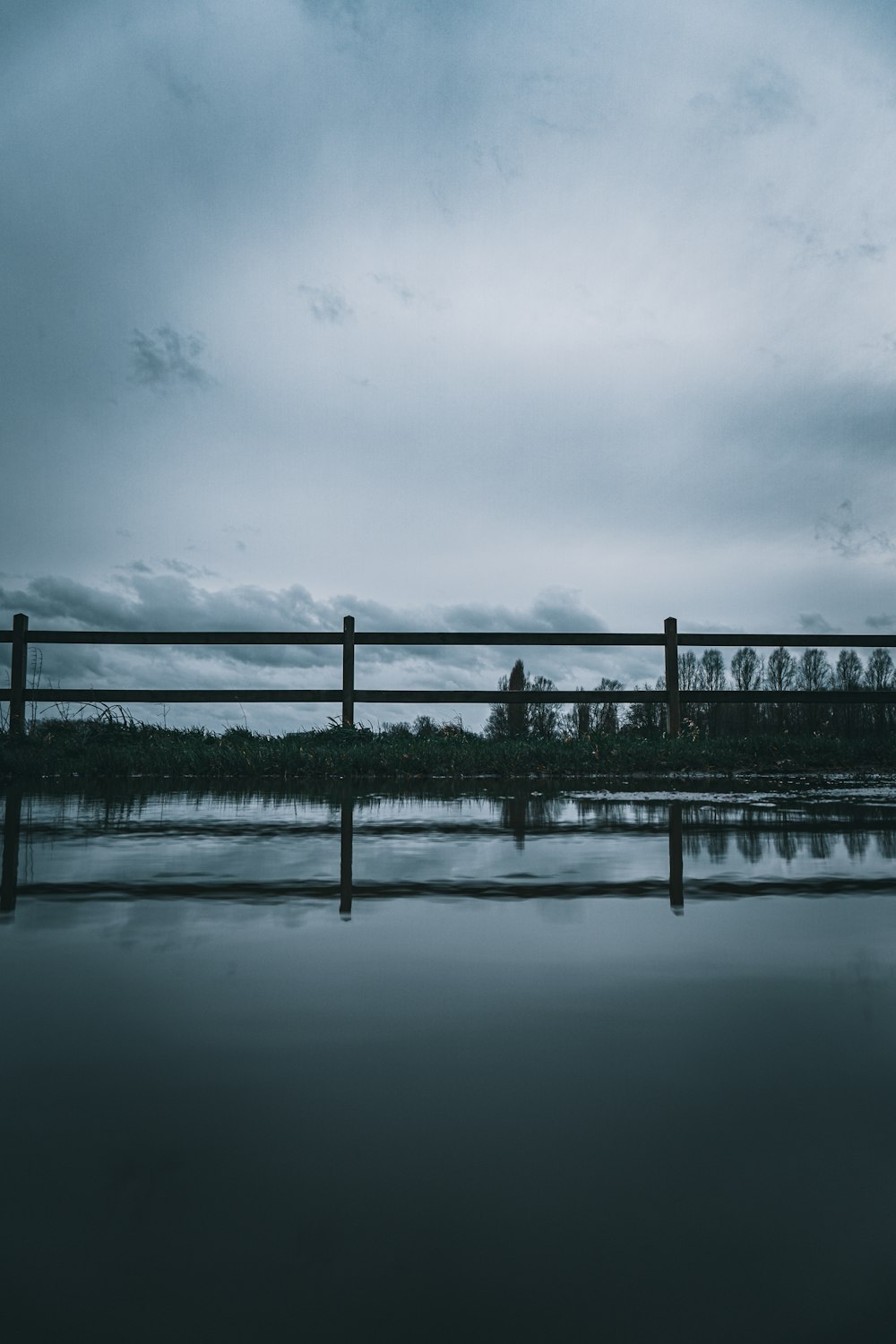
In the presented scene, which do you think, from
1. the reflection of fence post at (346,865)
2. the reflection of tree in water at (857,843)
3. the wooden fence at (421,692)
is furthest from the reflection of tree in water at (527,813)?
the wooden fence at (421,692)

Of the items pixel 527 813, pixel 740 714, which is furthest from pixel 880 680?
pixel 527 813

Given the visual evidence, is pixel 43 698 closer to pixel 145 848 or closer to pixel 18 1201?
pixel 145 848

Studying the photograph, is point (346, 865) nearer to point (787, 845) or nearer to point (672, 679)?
point (787, 845)

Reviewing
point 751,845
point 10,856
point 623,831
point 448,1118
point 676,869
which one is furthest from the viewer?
point 623,831

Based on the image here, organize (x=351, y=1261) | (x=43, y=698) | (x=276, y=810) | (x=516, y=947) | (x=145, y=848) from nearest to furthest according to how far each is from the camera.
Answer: (x=351, y=1261), (x=516, y=947), (x=145, y=848), (x=276, y=810), (x=43, y=698)

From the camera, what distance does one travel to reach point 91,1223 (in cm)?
92

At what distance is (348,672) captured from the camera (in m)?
11.2

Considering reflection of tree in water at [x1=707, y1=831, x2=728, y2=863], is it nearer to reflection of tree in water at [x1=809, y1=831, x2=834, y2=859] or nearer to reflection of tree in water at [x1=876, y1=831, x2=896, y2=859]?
reflection of tree in water at [x1=809, y1=831, x2=834, y2=859]

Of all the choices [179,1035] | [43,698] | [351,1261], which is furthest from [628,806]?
[43,698]

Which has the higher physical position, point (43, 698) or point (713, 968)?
point (43, 698)

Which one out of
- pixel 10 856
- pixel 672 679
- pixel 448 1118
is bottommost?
pixel 448 1118

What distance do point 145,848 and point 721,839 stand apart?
2.26 m

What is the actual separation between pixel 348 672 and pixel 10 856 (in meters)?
7.93

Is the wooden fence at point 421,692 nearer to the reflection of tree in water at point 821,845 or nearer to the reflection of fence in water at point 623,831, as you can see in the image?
the reflection of fence in water at point 623,831
